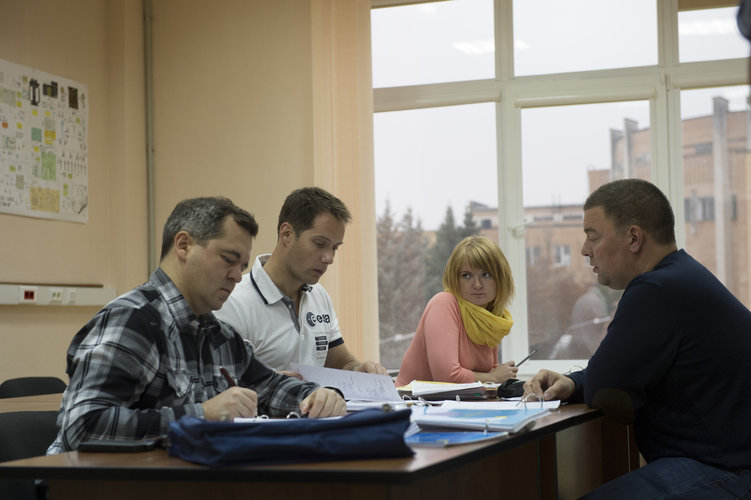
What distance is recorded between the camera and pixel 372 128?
15.5 feet

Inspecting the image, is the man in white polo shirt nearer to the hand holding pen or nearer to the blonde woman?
the blonde woman

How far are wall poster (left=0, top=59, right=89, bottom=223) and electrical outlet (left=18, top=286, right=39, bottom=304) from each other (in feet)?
1.28

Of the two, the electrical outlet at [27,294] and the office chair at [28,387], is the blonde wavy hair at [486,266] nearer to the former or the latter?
the office chair at [28,387]

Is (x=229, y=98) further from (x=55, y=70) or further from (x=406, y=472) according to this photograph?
(x=406, y=472)

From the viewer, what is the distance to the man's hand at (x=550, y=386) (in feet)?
7.41

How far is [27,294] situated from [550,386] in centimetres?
293

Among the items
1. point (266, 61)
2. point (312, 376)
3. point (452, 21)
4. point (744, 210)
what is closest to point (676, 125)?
point (744, 210)

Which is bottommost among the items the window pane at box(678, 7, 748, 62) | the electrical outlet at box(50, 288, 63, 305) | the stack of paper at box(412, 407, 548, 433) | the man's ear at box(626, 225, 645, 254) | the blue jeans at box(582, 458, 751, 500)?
the blue jeans at box(582, 458, 751, 500)

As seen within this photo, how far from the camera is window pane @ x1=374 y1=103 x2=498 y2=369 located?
490cm

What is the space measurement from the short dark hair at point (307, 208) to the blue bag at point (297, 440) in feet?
5.28

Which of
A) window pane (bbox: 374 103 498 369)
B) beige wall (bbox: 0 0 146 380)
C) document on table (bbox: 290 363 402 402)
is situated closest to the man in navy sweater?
document on table (bbox: 290 363 402 402)

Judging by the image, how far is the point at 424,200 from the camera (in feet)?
16.3

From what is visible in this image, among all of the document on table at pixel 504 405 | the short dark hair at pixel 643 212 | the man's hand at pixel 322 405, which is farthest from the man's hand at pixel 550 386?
the man's hand at pixel 322 405

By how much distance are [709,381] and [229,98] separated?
12.1ft
